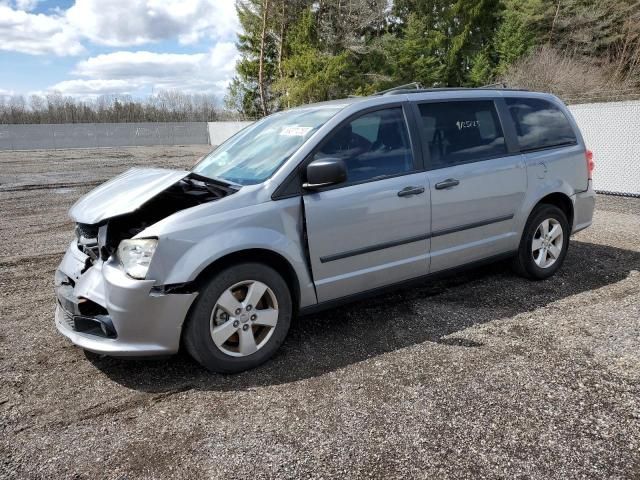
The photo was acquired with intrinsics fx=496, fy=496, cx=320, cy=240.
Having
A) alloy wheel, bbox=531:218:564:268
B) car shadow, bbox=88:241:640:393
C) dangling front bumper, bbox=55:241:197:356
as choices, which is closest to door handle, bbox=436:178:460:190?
car shadow, bbox=88:241:640:393

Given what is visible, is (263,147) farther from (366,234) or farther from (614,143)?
(614,143)

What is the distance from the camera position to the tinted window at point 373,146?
3.60 m

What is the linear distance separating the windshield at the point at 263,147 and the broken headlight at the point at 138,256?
87cm

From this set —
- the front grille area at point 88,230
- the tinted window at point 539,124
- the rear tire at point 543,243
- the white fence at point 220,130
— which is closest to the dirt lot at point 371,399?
the rear tire at point 543,243

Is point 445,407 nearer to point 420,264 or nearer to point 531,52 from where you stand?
point 420,264

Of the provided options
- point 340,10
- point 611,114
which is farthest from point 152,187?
point 340,10

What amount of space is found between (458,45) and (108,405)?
38.0 m

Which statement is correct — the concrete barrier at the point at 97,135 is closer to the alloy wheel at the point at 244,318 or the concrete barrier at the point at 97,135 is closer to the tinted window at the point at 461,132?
the tinted window at the point at 461,132

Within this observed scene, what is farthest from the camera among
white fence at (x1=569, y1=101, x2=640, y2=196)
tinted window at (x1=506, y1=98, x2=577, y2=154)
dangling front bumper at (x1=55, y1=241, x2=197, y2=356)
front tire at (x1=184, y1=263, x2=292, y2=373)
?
white fence at (x1=569, y1=101, x2=640, y2=196)

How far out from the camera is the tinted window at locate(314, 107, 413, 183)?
142 inches

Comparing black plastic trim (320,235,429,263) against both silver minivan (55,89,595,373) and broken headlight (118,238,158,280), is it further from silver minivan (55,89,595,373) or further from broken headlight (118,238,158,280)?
broken headlight (118,238,158,280)

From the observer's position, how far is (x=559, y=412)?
9.02 ft

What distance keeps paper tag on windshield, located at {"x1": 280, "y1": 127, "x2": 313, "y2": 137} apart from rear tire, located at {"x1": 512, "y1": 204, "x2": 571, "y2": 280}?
2.35 meters

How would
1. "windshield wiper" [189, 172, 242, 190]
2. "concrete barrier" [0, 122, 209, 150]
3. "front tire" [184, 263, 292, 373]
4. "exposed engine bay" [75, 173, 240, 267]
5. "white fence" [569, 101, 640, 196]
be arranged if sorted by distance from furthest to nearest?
1. "concrete barrier" [0, 122, 209, 150]
2. "white fence" [569, 101, 640, 196]
3. "windshield wiper" [189, 172, 242, 190]
4. "exposed engine bay" [75, 173, 240, 267]
5. "front tire" [184, 263, 292, 373]
